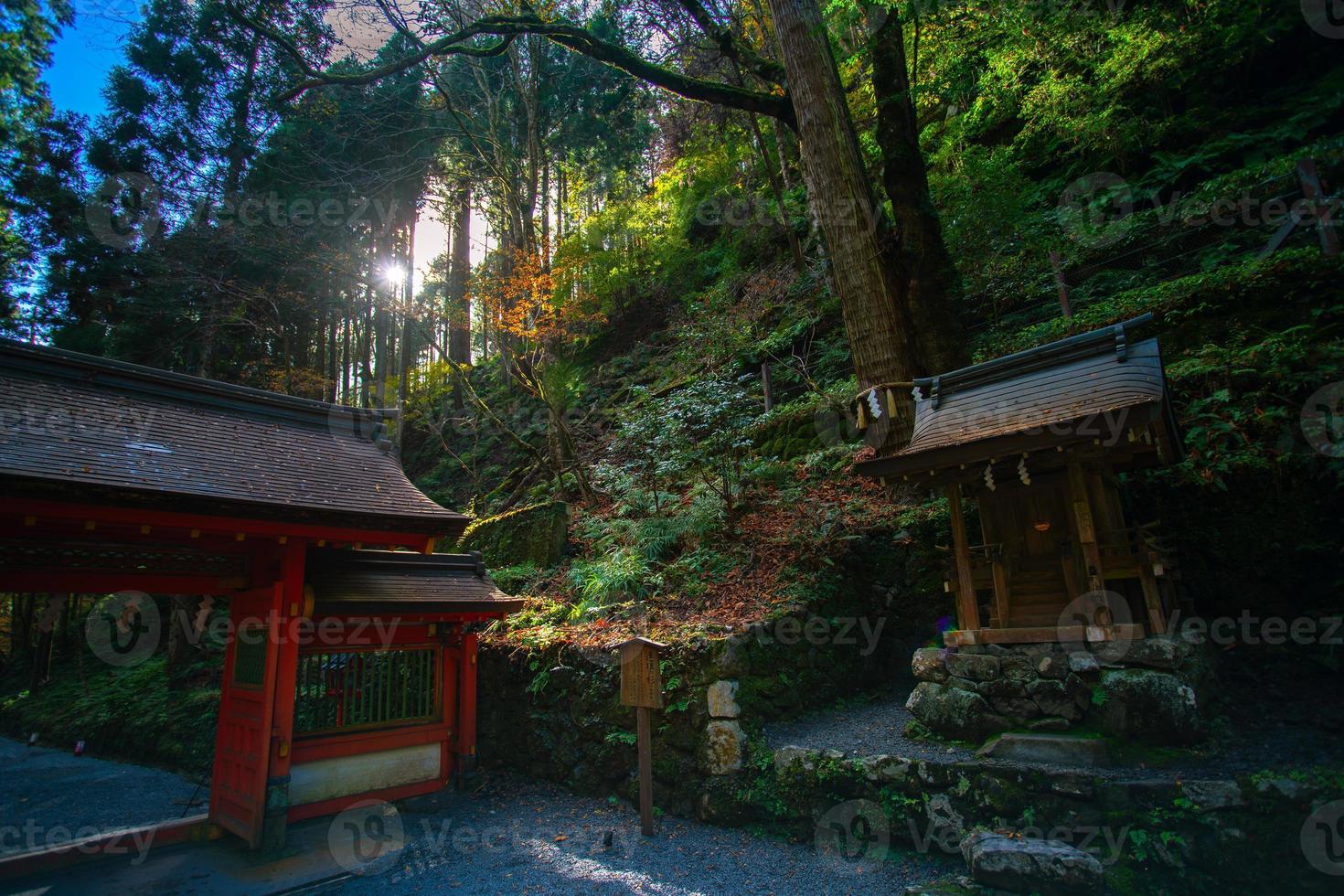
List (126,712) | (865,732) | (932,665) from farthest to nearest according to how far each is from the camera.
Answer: (126,712)
(865,732)
(932,665)

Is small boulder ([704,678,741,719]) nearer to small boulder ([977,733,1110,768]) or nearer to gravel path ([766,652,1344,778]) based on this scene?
gravel path ([766,652,1344,778])

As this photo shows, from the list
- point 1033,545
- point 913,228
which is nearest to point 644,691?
point 1033,545

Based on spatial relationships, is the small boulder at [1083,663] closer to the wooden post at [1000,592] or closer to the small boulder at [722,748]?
the wooden post at [1000,592]

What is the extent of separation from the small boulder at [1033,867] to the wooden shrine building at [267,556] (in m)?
5.15

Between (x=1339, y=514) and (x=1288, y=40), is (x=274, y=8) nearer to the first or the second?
(x=1339, y=514)

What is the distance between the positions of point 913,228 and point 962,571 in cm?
515

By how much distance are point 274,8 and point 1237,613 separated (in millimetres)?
14532

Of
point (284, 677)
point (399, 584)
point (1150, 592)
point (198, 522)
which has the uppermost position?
point (198, 522)

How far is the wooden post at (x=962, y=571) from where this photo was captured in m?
5.30

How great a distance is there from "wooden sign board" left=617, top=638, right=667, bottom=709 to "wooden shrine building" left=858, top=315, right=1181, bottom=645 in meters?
2.51

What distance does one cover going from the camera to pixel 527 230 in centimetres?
1320

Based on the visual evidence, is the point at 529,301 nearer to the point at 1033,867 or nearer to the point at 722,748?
the point at 722,748

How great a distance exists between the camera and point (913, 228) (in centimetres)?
845

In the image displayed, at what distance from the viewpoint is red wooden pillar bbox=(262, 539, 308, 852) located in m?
5.67
